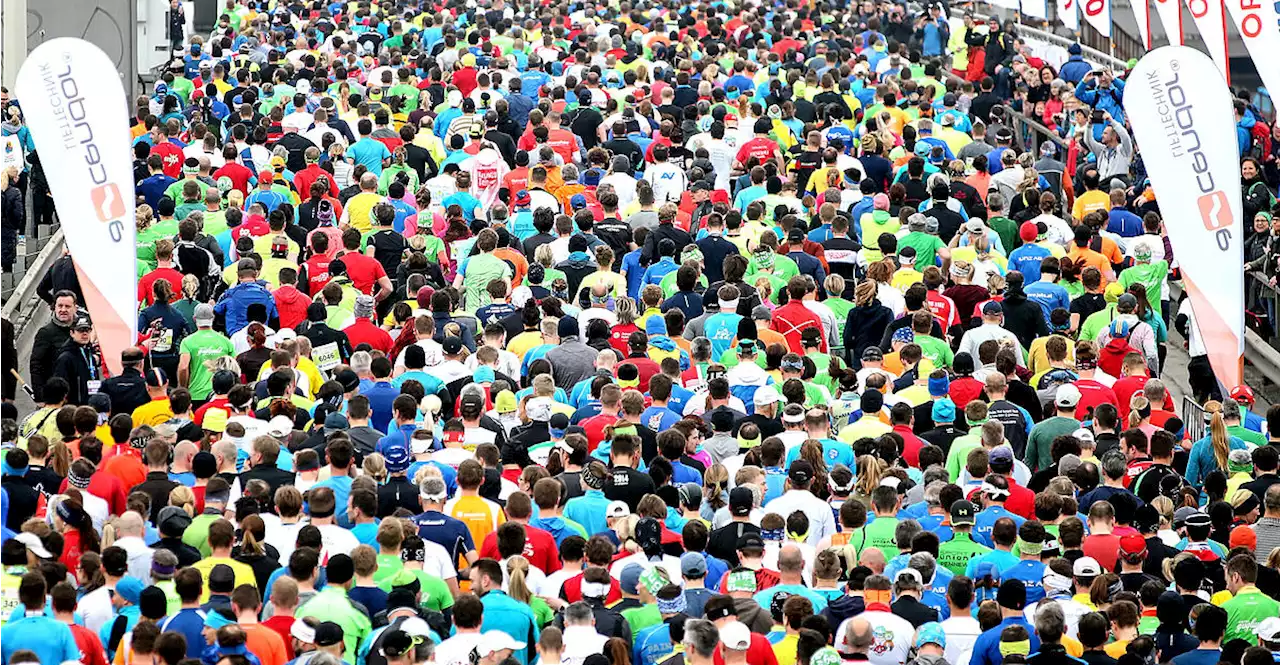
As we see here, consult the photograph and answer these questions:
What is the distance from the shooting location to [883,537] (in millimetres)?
11969

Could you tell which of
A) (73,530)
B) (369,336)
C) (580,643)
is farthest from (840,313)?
(580,643)

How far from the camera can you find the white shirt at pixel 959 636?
1079 centimetres

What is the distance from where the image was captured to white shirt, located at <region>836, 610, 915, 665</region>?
10.6 metres

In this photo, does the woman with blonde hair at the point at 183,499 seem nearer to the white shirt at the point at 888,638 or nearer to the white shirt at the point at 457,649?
the white shirt at the point at 457,649

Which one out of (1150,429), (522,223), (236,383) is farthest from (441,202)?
(1150,429)

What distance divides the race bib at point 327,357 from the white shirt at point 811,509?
418 centimetres

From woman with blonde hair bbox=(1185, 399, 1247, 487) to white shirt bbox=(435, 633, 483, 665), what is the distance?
5.73 m

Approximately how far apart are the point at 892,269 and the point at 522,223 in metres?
3.62

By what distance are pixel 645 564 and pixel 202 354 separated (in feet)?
17.6

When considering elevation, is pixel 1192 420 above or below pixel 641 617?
below

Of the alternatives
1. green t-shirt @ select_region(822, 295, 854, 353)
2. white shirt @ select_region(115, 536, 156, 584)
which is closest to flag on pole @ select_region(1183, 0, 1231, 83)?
green t-shirt @ select_region(822, 295, 854, 353)

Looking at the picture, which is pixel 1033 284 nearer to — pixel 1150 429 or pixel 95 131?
pixel 1150 429

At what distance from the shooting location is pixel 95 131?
1593cm

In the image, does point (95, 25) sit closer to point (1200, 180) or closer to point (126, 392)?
point (126, 392)
